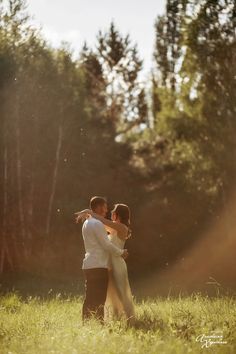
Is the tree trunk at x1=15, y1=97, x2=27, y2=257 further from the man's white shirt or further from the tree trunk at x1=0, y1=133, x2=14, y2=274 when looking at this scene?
the man's white shirt

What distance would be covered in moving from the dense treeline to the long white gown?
47.0 ft

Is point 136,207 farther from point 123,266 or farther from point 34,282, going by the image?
point 123,266

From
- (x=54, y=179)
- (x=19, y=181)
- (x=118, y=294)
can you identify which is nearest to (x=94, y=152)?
(x=54, y=179)

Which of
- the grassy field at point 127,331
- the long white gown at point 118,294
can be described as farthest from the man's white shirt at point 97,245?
the grassy field at point 127,331

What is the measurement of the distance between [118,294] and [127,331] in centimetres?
138

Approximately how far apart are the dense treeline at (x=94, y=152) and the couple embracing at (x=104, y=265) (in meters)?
14.2

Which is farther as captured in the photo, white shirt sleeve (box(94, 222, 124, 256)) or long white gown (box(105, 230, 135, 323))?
long white gown (box(105, 230, 135, 323))

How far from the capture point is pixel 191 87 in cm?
2500

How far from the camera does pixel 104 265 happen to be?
9.20 meters

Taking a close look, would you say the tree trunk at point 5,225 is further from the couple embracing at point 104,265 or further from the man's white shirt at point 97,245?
the man's white shirt at point 97,245

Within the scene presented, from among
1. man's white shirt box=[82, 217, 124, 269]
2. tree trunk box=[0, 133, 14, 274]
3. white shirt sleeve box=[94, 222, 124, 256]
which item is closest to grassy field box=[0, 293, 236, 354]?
man's white shirt box=[82, 217, 124, 269]

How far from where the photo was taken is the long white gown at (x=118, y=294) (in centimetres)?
945

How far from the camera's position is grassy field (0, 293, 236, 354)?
7043mm

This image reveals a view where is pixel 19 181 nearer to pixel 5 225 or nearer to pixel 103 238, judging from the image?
pixel 5 225
